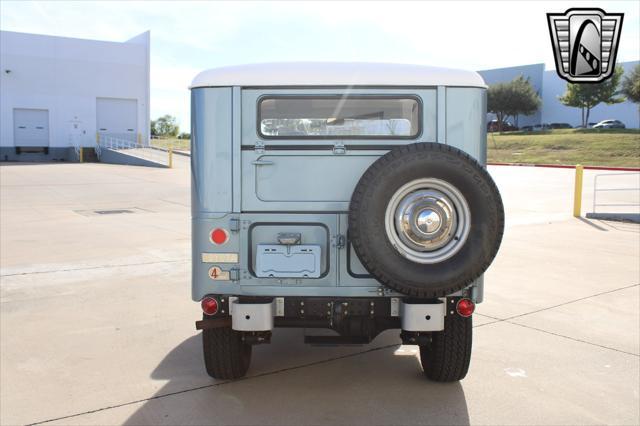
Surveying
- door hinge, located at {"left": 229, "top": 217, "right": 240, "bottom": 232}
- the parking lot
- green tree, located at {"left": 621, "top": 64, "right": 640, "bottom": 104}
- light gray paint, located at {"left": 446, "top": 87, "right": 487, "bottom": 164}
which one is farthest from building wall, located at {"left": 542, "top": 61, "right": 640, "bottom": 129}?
door hinge, located at {"left": 229, "top": 217, "right": 240, "bottom": 232}

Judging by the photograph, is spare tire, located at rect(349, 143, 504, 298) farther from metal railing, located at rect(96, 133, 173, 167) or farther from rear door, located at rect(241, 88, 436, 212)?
metal railing, located at rect(96, 133, 173, 167)

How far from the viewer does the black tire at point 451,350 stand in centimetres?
412

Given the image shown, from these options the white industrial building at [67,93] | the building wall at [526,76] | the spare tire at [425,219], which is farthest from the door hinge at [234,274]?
the building wall at [526,76]

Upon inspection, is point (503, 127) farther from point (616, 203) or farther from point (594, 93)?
point (616, 203)

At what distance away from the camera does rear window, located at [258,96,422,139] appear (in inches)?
155

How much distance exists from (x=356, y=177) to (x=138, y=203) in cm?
1294

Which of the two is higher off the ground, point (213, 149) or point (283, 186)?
point (213, 149)

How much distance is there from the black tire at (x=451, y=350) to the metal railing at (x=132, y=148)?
27.4 m

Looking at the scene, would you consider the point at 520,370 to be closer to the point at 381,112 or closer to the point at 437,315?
the point at 437,315

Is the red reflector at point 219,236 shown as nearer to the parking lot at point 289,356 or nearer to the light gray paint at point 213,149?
the light gray paint at point 213,149

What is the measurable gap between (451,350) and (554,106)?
71374 millimetres

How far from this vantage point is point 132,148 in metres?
39.3

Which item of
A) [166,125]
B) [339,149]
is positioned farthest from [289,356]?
[166,125]

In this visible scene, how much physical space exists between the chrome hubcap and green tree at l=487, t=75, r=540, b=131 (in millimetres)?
63639
